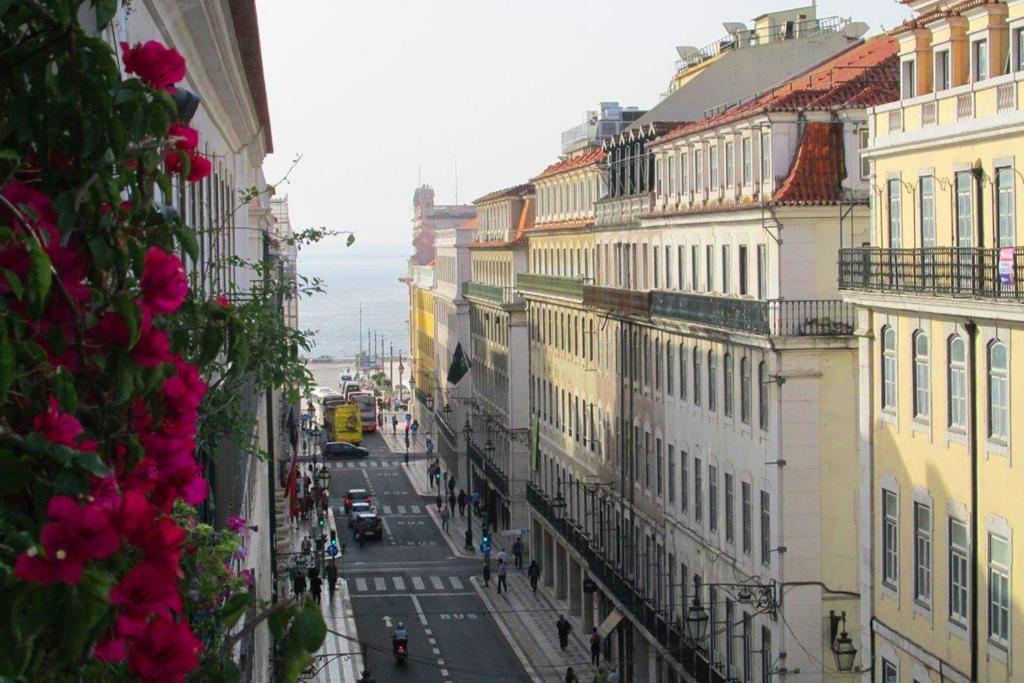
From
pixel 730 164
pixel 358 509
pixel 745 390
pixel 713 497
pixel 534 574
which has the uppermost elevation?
pixel 730 164

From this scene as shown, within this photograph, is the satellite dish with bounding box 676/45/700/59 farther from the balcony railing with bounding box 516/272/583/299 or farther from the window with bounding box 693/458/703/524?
the window with bounding box 693/458/703/524

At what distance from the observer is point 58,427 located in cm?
466

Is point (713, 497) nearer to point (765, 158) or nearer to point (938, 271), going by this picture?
point (765, 158)

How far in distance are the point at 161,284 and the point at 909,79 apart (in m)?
24.5

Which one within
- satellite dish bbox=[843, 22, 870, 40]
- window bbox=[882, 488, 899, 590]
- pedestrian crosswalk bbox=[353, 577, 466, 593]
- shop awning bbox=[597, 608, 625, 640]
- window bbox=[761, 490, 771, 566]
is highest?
satellite dish bbox=[843, 22, 870, 40]

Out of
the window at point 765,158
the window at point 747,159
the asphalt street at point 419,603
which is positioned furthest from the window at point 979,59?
the asphalt street at point 419,603

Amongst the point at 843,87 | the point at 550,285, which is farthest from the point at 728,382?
the point at 550,285

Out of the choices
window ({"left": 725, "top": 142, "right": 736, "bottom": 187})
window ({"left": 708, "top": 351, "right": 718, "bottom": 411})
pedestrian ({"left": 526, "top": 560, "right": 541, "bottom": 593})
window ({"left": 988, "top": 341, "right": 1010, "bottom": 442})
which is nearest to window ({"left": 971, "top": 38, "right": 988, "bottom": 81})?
window ({"left": 988, "top": 341, "right": 1010, "bottom": 442})

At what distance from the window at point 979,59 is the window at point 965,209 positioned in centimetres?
134

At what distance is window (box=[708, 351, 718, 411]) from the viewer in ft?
132

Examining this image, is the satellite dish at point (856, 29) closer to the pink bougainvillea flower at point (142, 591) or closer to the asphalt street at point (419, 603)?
the asphalt street at point (419, 603)

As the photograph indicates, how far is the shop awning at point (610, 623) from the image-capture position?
4970 centimetres

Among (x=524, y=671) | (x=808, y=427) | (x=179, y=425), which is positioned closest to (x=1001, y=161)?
(x=808, y=427)

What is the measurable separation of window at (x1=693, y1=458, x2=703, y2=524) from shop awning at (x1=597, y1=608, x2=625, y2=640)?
7.69m
